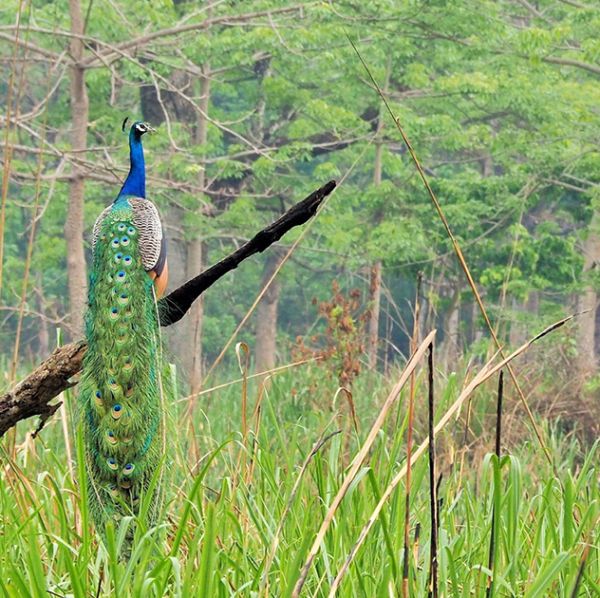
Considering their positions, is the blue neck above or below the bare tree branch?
above

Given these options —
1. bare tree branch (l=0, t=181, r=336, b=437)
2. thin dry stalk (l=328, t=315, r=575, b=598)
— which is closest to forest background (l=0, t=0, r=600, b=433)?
bare tree branch (l=0, t=181, r=336, b=437)

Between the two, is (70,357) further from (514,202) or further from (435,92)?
(435,92)

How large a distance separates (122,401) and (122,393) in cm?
2

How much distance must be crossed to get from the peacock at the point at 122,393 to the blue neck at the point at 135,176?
2.24 feet

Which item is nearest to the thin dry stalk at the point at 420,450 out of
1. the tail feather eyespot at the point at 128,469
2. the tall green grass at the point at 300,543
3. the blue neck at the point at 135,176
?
the tall green grass at the point at 300,543

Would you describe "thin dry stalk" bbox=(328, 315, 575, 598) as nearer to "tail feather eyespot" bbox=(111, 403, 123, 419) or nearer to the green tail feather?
the green tail feather

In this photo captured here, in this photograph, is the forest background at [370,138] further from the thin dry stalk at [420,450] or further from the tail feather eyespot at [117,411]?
the thin dry stalk at [420,450]

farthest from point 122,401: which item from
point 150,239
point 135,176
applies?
point 135,176

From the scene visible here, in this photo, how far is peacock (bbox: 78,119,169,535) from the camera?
2.88 meters

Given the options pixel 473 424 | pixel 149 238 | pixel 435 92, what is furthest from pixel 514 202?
pixel 149 238

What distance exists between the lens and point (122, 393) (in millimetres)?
3018

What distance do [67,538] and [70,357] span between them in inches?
20.1

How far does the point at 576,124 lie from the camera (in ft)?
40.6

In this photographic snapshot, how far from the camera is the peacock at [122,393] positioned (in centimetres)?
288
